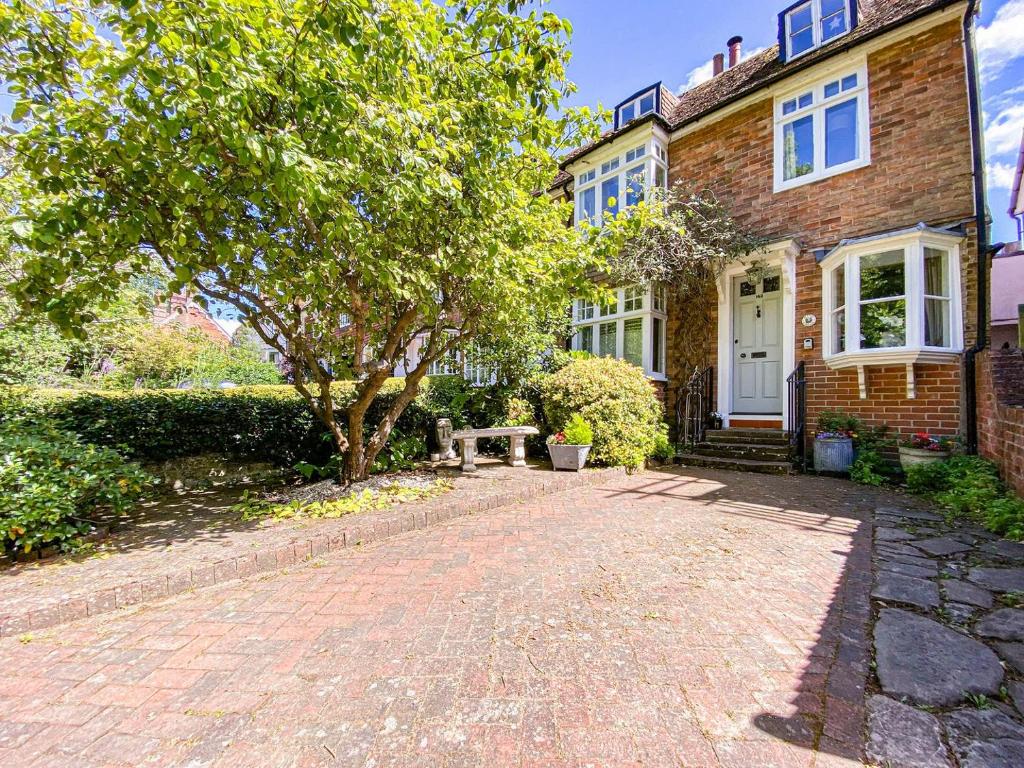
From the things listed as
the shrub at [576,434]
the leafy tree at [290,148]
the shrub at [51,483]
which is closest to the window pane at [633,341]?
the shrub at [576,434]

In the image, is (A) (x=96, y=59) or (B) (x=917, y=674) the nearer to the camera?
(B) (x=917, y=674)

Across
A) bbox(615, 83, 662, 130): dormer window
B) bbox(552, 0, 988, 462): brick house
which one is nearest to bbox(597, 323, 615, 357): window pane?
bbox(552, 0, 988, 462): brick house

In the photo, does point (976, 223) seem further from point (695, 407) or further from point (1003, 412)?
point (695, 407)

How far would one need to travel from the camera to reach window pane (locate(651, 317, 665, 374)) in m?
9.55

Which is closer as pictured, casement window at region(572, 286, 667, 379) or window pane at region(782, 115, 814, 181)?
window pane at region(782, 115, 814, 181)

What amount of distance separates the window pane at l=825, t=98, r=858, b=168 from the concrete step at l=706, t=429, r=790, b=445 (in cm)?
465

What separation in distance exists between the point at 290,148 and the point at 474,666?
10.7 feet

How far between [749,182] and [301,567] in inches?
376

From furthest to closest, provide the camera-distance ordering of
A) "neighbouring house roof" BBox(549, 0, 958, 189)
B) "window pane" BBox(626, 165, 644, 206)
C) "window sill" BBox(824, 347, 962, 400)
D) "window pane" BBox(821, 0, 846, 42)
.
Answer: "window pane" BBox(626, 165, 644, 206) → "window pane" BBox(821, 0, 846, 42) → "neighbouring house roof" BBox(549, 0, 958, 189) → "window sill" BBox(824, 347, 962, 400)

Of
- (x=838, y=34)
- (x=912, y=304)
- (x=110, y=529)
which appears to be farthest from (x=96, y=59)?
(x=838, y=34)

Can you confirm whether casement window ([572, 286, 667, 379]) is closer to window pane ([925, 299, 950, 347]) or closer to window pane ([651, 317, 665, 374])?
window pane ([651, 317, 665, 374])

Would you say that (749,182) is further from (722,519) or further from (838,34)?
(722,519)

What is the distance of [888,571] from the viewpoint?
314 centimetres

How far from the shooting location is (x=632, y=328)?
998 cm
